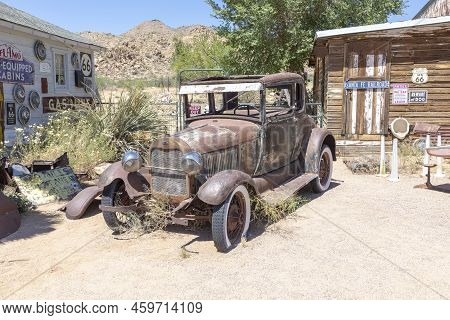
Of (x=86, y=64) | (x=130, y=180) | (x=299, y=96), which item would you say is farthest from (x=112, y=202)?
(x=86, y=64)

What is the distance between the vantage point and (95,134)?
32.4ft

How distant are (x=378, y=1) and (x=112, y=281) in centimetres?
1819

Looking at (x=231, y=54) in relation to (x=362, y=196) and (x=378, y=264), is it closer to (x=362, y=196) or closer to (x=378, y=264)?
(x=362, y=196)

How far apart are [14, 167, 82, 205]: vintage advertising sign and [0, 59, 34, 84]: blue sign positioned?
12.3ft

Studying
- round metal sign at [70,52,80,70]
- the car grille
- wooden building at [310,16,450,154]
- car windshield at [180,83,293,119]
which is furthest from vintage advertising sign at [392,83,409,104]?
round metal sign at [70,52,80,70]

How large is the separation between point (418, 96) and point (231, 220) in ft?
26.4

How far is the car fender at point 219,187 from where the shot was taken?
4.52 meters

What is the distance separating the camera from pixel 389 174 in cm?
880

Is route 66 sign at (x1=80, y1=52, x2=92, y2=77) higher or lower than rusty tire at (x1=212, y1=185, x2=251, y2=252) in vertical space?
higher

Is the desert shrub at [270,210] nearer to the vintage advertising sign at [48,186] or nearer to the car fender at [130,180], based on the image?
the car fender at [130,180]

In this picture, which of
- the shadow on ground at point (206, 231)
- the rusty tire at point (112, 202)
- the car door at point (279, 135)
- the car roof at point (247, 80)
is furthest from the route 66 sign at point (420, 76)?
the rusty tire at point (112, 202)

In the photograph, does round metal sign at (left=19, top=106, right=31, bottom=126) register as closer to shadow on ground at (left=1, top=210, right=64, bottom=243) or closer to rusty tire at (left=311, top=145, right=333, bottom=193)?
shadow on ground at (left=1, top=210, right=64, bottom=243)

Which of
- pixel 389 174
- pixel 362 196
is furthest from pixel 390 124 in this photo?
pixel 362 196

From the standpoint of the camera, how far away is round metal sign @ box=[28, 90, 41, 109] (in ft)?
35.7
